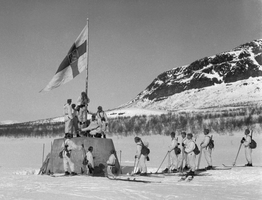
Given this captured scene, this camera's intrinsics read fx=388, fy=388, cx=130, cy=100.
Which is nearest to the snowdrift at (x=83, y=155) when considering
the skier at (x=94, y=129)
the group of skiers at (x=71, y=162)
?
the group of skiers at (x=71, y=162)

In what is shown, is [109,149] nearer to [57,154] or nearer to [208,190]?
[57,154]

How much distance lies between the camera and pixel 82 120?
49.6ft

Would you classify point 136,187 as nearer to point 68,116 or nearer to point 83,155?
point 83,155

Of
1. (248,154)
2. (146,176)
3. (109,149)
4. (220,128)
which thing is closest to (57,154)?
(109,149)

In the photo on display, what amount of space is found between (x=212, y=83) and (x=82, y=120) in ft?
339

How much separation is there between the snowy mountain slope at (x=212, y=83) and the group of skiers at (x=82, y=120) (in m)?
66.7

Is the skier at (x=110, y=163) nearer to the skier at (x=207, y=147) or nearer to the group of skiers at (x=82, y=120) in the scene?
the group of skiers at (x=82, y=120)

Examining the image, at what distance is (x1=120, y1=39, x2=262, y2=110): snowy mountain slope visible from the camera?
90.9 metres

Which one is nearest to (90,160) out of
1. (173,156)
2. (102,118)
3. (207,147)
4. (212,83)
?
(102,118)

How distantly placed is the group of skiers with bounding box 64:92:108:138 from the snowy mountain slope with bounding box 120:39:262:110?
66.7 meters

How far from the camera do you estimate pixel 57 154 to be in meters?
14.6

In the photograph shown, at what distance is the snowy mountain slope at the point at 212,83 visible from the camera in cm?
9094

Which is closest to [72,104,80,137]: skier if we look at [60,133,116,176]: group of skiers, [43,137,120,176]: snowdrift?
[43,137,120,176]: snowdrift

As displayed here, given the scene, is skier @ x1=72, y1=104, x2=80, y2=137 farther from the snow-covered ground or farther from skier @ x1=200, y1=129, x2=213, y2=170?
skier @ x1=200, y1=129, x2=213, y2=170
